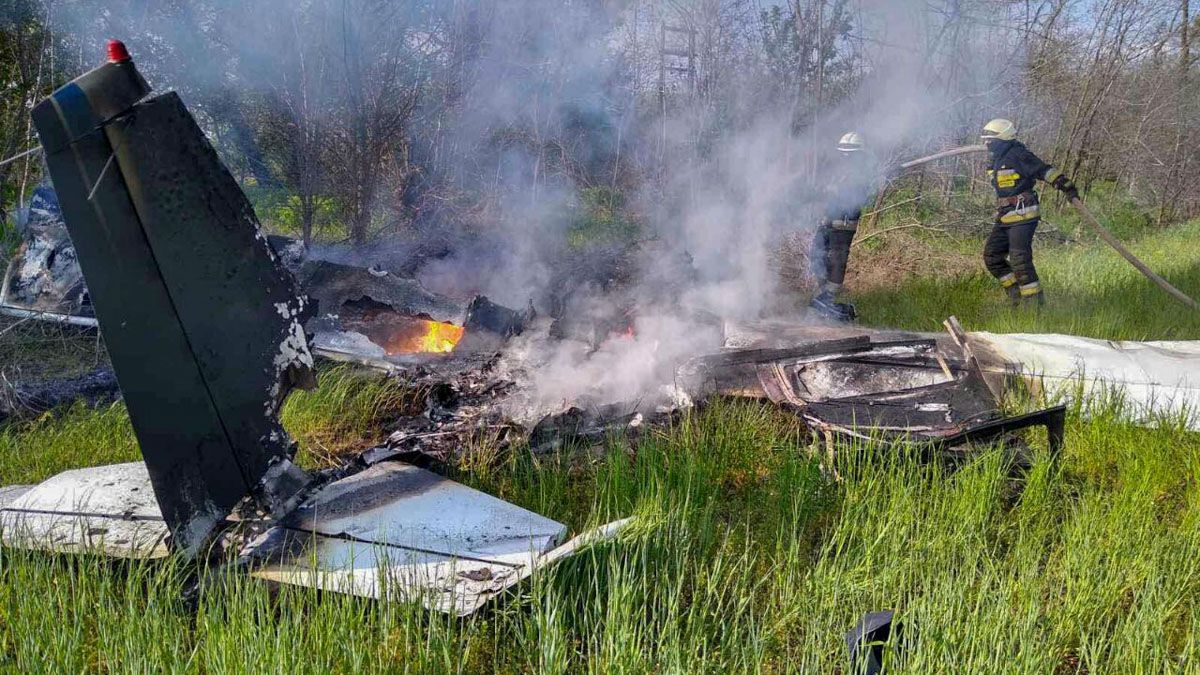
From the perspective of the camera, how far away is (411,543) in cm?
256

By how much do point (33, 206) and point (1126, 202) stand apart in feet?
67.2

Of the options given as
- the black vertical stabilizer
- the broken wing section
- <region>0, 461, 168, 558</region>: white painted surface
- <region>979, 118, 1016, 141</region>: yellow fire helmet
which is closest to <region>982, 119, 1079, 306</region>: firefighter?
<region>979, 118, 1016, 141</region>: yellow fire helmet

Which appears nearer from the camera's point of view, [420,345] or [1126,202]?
[420,345]

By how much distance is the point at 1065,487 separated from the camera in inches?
142

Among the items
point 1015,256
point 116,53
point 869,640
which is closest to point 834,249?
point 1015,256

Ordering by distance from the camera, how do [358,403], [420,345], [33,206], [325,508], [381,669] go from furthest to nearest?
[33,206] → [420,345] → [358,403] → [325,508] → [381,669]

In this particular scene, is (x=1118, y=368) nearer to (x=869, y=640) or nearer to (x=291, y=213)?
(x=869, y=640)

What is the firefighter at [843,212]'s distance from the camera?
8297mm

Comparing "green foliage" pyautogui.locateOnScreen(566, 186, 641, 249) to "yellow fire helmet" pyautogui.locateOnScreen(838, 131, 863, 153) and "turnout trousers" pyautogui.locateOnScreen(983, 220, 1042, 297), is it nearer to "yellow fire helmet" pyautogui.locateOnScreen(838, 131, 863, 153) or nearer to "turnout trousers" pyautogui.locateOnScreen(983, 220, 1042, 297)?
"yellow fire helmet" pyautogui.locateOnScreen(838, 131, 863, 153)

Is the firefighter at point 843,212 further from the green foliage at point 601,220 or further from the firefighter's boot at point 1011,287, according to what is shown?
the green foliage at point 601,220

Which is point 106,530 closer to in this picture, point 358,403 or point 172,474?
point 172,474

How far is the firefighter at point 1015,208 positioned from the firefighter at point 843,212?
1.36 m

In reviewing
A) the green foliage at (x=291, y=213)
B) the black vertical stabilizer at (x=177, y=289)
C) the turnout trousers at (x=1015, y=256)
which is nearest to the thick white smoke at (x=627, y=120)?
the green foliage at (x=291, y=213)

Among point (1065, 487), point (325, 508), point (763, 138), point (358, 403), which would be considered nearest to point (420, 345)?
point (358, 403)
